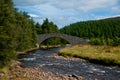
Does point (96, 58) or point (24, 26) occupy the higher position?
point (24, 26)

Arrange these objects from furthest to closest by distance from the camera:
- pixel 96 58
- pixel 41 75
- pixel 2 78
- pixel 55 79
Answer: pixel 96 58
pixel 41 75
pixel 55 79
pixel 2 78

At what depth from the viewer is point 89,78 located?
30469 mm

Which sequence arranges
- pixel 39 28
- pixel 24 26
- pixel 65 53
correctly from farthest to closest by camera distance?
1. pixel 39 28
2. pixel 24 26
3. pixel 65 53

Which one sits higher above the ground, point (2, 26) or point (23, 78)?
point (2, 26)

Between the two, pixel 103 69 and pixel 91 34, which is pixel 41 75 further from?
pixel 91 34

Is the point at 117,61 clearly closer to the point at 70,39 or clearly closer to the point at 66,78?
the point at 66,78

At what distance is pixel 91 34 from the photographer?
553 feet

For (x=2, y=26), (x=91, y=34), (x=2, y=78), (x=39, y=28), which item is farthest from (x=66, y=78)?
(x=91, y=34)

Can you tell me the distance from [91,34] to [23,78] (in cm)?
14279

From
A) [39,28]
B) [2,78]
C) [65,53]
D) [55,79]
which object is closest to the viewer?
[2,78]

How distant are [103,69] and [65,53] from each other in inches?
926

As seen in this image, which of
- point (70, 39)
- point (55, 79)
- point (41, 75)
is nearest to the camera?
point (55, 79)

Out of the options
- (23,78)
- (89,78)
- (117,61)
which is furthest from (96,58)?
(23,78)

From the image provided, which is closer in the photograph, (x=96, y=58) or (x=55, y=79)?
(x=55, y=79)
